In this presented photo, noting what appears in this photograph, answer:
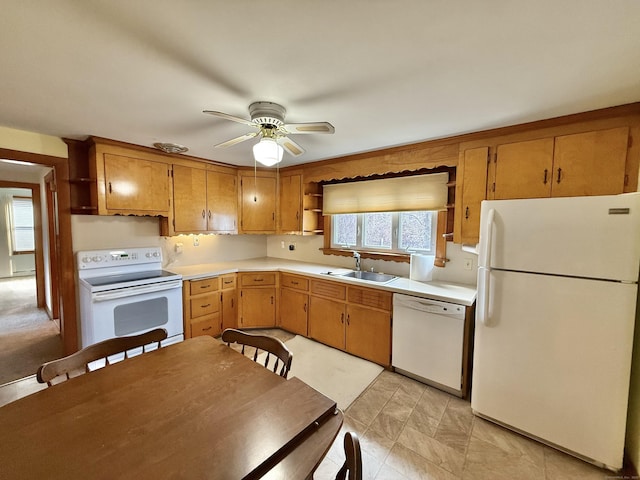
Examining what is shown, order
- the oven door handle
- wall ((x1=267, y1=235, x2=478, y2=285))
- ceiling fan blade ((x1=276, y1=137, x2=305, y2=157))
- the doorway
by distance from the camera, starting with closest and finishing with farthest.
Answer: ceiling fan blade ((x1=276, y1=137, x2=305, y2=157))
the oven door handle
wall ((x1=267, y1=235, x2=478, y2=285))
the doorway

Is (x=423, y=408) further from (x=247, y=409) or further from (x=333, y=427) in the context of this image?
(x=247, y=409)

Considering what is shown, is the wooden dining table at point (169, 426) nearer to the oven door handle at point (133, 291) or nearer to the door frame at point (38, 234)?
the oven door handle at point (133, 291)

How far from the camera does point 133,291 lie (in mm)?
2477

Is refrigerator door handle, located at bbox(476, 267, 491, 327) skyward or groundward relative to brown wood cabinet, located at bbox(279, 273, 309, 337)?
skyward

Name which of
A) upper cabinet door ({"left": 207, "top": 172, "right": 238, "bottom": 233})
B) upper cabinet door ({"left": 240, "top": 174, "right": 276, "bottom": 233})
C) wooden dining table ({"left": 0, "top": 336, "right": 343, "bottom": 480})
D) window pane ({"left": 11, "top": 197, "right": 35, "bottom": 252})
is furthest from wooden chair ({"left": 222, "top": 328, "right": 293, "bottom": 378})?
window pane ({"left": 11, "top": 197, "right": 35, "bottom": 252})

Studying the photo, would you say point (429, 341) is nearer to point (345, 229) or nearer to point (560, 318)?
point (560, 318)

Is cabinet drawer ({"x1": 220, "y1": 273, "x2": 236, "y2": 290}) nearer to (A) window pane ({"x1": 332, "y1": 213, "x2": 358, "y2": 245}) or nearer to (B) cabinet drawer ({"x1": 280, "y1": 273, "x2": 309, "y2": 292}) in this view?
(B) cabinet drawer ({"x1": 280, "y1": 273, "x2": 309, "y2": 292})

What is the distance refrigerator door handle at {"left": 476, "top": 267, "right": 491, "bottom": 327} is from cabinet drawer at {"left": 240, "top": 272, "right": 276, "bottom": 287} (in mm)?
2308

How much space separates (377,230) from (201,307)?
2274 mm

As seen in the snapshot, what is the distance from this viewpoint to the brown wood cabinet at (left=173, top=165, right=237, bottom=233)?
10.1 ft

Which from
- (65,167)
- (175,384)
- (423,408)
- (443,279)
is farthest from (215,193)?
(423,408)

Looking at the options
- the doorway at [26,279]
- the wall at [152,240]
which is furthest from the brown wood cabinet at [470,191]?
the doorway at [26,279]

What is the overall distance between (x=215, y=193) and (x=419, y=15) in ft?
9.71

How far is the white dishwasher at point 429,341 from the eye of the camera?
2158 millimetres
